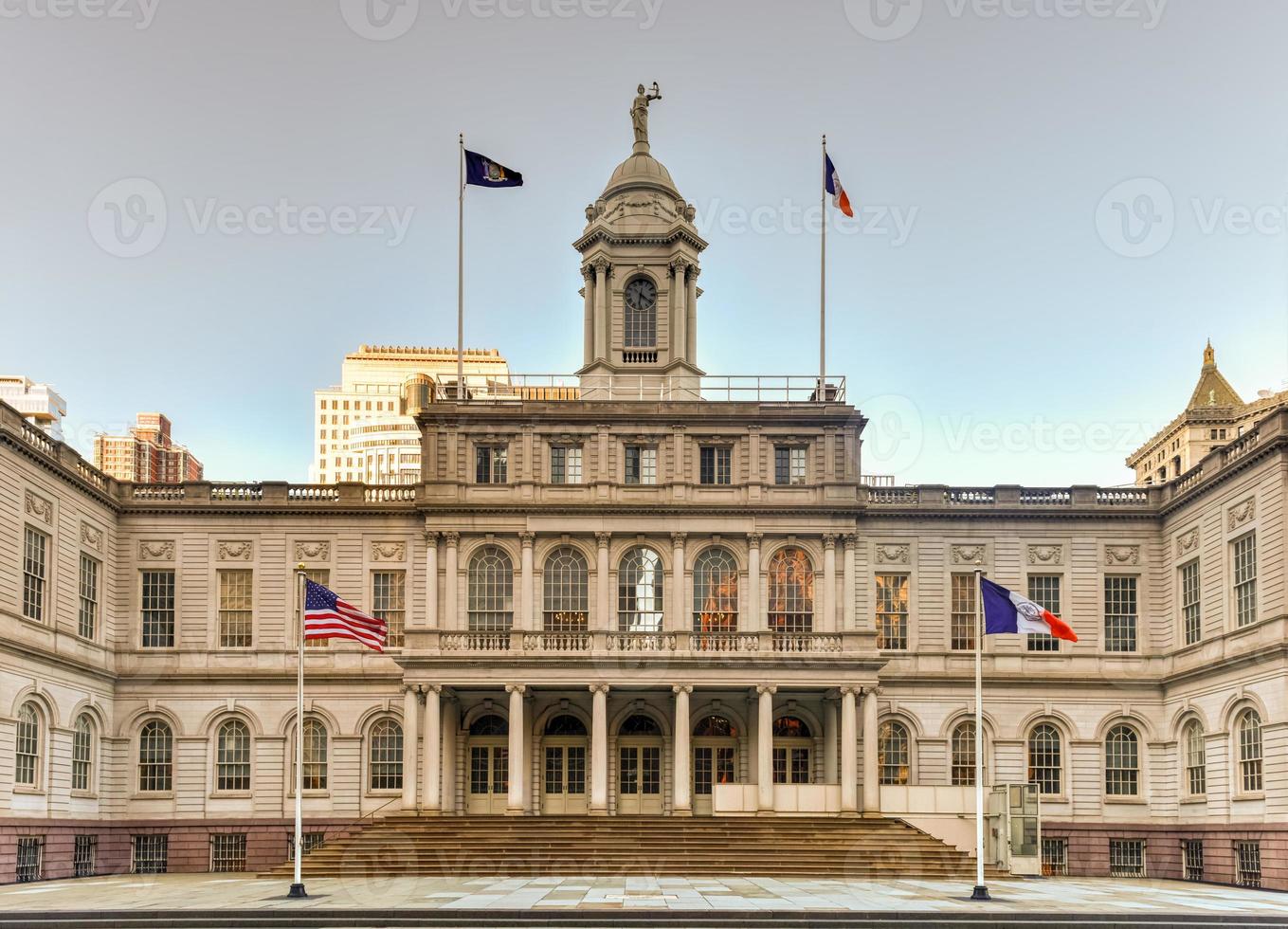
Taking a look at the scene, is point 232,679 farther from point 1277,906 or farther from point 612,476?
point 1277,906

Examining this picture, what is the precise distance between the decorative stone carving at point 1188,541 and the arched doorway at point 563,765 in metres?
21.0

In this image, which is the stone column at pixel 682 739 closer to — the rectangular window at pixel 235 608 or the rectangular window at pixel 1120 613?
the rectangular window at pixel 1120 613

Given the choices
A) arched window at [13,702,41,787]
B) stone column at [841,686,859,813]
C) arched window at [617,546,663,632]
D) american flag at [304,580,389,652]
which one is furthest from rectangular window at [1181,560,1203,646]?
arched window at [13,702,41,787]

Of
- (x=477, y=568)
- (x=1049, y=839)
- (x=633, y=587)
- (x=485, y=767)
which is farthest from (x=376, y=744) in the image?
(x=1049, y=839)

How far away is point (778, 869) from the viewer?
40250 mm

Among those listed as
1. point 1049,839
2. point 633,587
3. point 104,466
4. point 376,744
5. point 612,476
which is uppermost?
point 104,466

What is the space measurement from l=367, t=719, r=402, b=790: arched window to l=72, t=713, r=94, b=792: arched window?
354 inches

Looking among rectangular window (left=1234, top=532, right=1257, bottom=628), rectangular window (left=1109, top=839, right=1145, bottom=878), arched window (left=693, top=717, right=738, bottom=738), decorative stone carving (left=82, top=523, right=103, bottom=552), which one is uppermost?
decorative stone carving (left=82, top=523, right=103, bottom=552)

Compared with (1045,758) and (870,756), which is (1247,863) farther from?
(870,756)

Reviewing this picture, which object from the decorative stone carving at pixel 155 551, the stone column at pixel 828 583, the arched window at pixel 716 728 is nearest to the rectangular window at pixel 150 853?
the decorative stone carving at pixel 155 551

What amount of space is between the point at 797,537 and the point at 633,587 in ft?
19.0

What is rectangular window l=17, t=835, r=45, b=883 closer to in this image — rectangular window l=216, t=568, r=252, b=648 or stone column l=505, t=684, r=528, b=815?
rectangular window l=216, t=568, r=252, b=648

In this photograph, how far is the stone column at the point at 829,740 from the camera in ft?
158

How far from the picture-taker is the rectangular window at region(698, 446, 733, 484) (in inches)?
1940
